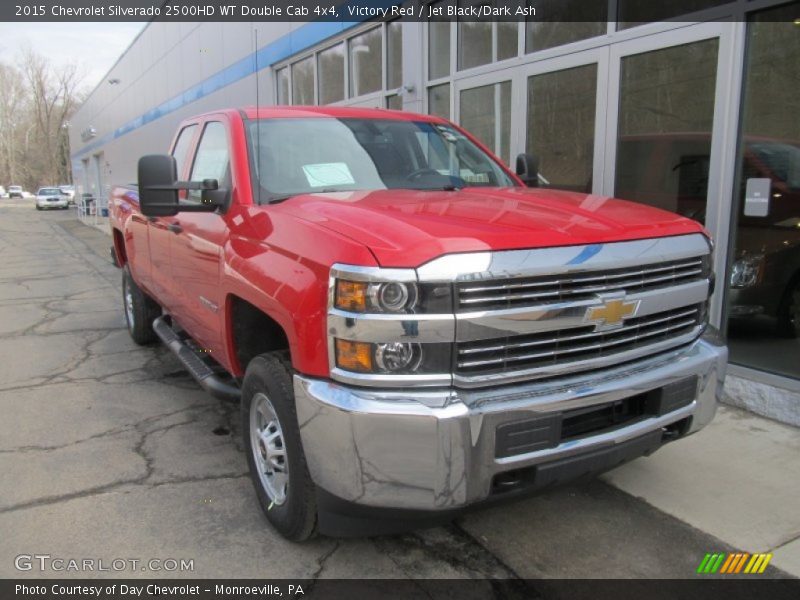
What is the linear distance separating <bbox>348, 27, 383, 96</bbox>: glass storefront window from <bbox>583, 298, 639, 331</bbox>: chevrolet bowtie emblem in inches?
325

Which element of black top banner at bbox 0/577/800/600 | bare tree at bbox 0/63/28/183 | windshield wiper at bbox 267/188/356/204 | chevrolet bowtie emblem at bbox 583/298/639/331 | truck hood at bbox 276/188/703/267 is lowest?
black top banner at bbox 0/577/800/600

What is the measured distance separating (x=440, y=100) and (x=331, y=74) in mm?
3790

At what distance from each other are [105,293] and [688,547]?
364 inches

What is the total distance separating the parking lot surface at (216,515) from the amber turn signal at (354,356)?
104 centimetres

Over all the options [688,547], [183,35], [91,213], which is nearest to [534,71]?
[688,547]

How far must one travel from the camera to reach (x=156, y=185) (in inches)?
129

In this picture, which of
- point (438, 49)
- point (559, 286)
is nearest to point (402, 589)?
point (559, 286)

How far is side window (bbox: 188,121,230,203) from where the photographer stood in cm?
376

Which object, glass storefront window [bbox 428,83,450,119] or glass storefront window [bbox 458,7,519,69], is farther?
glass storefront window [bbox 428,83,450,119]

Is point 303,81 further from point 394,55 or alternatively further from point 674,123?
point 674,123

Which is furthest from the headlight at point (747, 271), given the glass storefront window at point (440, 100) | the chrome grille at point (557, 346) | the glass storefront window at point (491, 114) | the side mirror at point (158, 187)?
the glass storefront window at point (440, 100)

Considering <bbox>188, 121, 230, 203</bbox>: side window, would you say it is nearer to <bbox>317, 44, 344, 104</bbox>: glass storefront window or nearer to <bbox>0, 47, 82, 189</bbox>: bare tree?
<bbox>317, 44, 344, 104</bbox>: glass storefront window

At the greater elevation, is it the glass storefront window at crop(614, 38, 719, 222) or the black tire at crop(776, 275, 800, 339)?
the glass storefront window at crop(614, 38, 719, 222)

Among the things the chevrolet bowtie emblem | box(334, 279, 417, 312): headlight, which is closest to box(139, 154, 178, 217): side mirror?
box(334, 279, 417, 312): headlight
